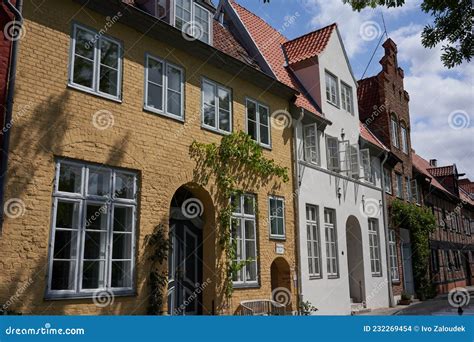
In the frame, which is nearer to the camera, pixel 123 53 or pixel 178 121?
pixel 123 53

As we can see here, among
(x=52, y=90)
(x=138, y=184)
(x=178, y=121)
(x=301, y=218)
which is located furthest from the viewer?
(x=301, y=218)

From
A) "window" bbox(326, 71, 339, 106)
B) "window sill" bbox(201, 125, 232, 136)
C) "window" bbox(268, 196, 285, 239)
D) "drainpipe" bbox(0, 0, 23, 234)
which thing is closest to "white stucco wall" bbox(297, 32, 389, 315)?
"window" bbox(326, 71, 339, 106)

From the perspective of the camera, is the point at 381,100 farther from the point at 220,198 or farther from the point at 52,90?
the point at 52,90

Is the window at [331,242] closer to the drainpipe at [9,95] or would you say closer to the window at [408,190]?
the window at [408,190]

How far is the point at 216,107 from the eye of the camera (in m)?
12.2

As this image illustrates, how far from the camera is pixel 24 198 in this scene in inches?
301

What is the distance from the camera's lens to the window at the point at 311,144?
15648mm

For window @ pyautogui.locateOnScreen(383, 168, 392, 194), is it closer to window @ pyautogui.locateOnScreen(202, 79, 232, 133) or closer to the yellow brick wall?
window @ pyautogui.locateOnScreen(202, 79, 232, 133)

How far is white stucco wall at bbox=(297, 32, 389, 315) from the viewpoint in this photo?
14.7 meters

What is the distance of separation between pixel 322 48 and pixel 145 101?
980 cm

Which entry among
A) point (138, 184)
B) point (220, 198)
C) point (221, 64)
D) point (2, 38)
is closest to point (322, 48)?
point (221, 64)

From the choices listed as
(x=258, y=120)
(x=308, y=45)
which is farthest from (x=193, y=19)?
(x=308, y=45)

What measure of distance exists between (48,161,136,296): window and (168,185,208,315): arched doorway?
6.55 feet

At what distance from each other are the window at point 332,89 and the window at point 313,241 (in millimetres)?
4873
